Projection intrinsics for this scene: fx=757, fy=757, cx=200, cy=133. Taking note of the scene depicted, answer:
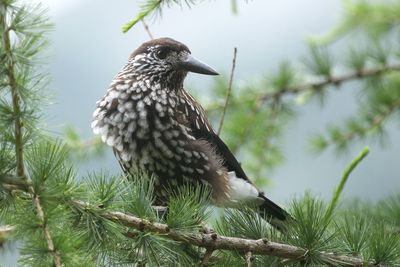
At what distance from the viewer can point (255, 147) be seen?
4465 mm

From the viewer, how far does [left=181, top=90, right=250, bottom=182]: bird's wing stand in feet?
11.8

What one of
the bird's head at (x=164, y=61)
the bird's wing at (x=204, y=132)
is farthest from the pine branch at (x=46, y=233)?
the bird's head at (x=164, y=61)

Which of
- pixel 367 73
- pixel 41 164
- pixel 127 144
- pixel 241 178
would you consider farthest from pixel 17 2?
pixel 367 73

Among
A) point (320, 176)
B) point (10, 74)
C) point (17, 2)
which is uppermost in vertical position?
point (320, 176)

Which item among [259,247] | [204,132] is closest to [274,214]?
[204,132]

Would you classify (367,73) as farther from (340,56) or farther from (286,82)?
(286,82)

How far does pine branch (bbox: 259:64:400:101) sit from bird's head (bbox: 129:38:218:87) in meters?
0.95

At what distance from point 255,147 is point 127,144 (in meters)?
1.27

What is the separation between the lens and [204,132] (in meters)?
3.63

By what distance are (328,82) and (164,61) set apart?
1.26 m

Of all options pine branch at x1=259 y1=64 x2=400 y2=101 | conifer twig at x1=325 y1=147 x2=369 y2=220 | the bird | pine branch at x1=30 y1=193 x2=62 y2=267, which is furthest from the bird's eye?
pine branch at x1=30 y1=193 x2=62 y2=267

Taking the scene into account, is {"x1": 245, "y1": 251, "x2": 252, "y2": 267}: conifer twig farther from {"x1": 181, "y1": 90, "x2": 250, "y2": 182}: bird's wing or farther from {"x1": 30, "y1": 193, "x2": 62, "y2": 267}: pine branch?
{"x1": 181, "y1": 90, "x2": 250, "y2": 182}: bird's wing

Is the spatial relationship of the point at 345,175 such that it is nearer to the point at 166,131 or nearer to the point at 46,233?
the point at 166,131

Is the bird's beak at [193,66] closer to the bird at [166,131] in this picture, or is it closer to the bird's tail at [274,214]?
the bird at [166,131]
